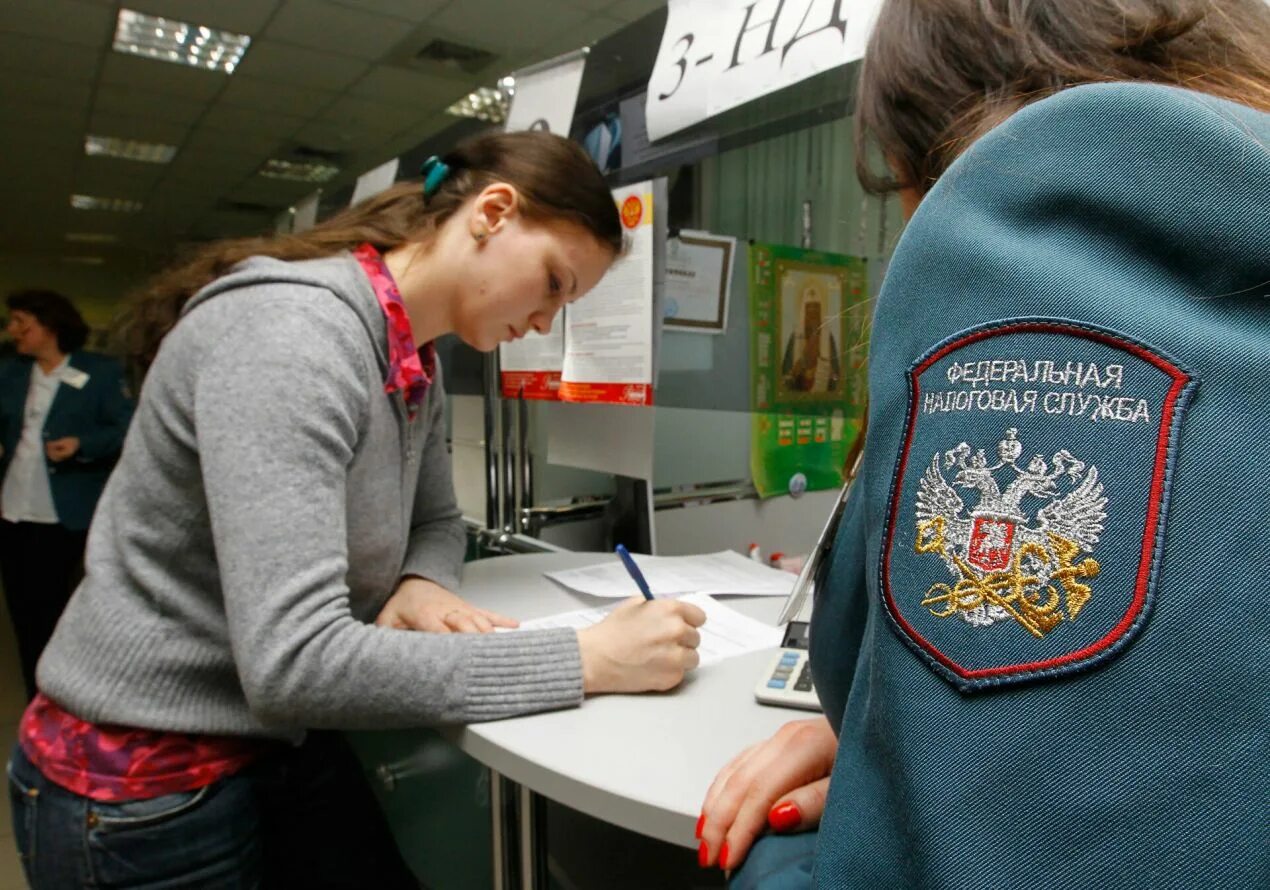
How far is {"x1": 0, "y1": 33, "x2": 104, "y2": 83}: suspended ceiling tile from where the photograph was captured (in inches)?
151

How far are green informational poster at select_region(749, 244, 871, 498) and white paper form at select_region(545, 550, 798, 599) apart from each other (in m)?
0.31

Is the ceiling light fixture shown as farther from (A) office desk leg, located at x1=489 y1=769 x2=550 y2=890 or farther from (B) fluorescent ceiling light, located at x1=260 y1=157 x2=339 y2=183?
(A) office desk leg, located at x1=489 y1=769 x2=550 y2=890

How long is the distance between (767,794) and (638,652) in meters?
0.26

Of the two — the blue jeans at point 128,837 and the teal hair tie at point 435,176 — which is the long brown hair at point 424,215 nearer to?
the teal hair tie at point 435,176

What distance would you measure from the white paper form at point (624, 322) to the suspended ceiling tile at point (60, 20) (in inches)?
139

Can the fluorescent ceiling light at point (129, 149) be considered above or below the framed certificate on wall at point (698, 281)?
above

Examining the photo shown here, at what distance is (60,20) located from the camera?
361 centimetres

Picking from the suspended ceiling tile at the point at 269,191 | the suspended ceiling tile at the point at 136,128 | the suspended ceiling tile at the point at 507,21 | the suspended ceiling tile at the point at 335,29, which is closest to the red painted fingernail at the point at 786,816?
the suspended ceiling tile at the point at 507,21

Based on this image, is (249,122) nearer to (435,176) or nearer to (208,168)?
(208,168)

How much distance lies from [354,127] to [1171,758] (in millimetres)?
5675

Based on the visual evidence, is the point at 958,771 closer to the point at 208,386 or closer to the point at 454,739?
the point at 454,739

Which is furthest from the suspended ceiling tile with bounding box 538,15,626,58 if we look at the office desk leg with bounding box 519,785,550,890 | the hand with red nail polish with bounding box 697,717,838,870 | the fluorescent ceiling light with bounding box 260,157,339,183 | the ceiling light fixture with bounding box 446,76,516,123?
the hand with red nail polish with bounding box 697,717,838,870

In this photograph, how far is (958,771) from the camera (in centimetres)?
27

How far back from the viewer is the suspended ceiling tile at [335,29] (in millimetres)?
3510
